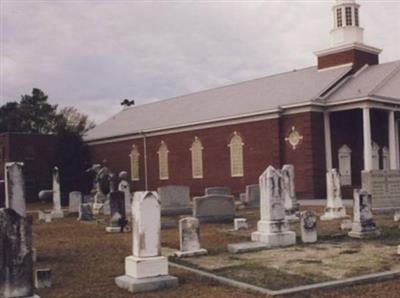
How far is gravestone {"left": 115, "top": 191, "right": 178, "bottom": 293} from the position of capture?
29.7ft

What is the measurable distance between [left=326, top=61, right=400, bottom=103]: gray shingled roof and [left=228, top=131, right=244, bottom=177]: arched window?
653 centimetres

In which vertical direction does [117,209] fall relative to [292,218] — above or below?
above

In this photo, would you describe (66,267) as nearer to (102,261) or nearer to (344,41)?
(102,261)

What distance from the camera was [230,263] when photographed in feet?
36.4

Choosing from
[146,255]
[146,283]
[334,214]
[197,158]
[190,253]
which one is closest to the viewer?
A: [146,283]

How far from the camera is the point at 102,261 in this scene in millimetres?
11891

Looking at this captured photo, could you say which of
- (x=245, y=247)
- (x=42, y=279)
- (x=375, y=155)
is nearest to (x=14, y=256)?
(x=42, y=279)

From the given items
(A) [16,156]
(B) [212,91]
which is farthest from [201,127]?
(A) [16,156]

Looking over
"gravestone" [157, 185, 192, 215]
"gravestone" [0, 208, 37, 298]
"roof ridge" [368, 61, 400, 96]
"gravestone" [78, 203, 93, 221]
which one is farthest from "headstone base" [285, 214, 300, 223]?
"roof ridge" [368, 61, 400, 96]

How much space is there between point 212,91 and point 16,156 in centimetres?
1814

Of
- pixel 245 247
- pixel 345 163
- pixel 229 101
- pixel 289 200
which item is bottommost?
pixel 245 247

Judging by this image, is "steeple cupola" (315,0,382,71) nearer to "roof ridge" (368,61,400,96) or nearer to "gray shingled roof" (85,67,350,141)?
"gray shingled roof" (85,67,350,141)

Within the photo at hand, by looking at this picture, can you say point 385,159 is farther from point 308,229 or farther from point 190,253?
point 190,253

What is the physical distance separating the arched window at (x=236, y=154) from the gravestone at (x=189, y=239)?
2344cm
